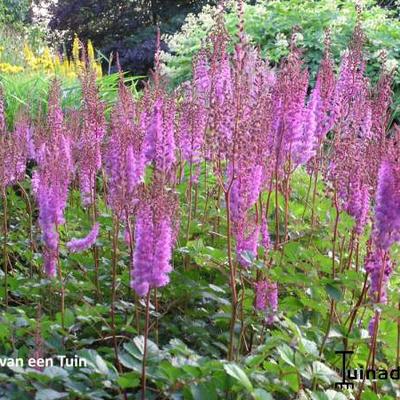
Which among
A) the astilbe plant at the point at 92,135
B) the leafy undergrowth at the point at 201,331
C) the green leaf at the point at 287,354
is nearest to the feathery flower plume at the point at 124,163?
the astilbe plant at the point at 92,135

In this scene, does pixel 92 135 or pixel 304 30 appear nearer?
pixel 92 135

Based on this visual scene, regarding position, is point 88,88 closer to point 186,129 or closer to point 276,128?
point 186,129

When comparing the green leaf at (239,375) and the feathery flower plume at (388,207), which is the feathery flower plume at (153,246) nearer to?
the green leaf at (239,375)

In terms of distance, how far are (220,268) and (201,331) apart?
280 millimetres

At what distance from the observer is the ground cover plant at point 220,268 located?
1.75m

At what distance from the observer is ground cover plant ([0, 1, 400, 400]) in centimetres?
175

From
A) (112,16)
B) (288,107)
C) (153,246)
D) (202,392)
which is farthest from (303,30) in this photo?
(112,16)

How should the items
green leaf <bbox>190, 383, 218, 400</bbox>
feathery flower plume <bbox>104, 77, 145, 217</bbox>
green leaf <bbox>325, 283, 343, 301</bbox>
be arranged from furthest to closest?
feathery flower plume <bbox>104, 77, 145, 217</bbox> → green leaf <bbox>325, 283, 343, 301</bbox> → green leaf <bbox>190, 383, 218, 400</bbox>

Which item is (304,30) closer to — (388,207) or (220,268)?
(220,268)

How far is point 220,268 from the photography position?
6.98 ft

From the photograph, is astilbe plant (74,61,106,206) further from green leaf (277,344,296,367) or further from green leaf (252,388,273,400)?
green leaf (252,388,273,400)

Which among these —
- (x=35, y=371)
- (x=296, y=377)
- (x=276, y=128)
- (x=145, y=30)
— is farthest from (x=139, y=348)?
(x=145, y=30)

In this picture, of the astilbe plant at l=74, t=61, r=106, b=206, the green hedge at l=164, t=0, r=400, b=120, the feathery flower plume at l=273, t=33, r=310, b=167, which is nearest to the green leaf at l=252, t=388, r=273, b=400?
the feathery flower plume at l=273, t=33, r=310, b=167

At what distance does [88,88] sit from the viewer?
2.82m
